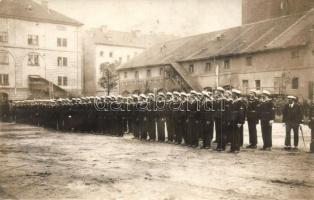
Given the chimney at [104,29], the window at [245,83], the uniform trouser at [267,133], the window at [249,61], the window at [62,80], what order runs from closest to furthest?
the uniform trouser at [267,133] → the window at [249,61] → the window at [245,83] → the window at [62,80] → the chimney at [104,29]

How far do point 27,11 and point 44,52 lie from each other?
1039cm

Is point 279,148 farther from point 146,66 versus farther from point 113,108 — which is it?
point 146,66

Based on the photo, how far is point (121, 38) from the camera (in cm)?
5975

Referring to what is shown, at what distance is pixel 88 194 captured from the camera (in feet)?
20.3

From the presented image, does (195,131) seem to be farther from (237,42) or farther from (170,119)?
(237,42)

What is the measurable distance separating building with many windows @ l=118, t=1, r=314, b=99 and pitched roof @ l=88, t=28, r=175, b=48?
13.6 metres

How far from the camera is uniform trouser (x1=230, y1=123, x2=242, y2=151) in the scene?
1038 cm

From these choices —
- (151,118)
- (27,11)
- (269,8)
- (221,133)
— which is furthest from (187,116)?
(269,8)

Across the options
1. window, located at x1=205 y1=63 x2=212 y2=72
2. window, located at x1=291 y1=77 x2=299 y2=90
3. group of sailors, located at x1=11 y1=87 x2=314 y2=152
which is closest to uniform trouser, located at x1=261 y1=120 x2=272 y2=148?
group of sailors, located at x1=11 y1=87 x2=314 y2=152

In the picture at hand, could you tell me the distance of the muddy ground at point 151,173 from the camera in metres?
6.21

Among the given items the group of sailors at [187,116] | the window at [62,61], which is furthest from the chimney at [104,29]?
the group of sailors at [187,116]

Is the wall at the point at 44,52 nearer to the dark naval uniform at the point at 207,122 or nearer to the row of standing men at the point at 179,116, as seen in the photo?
the row of standing men at the point at 179,116

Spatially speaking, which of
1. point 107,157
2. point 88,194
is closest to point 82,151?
point 107,157

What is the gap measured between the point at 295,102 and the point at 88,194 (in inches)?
263
